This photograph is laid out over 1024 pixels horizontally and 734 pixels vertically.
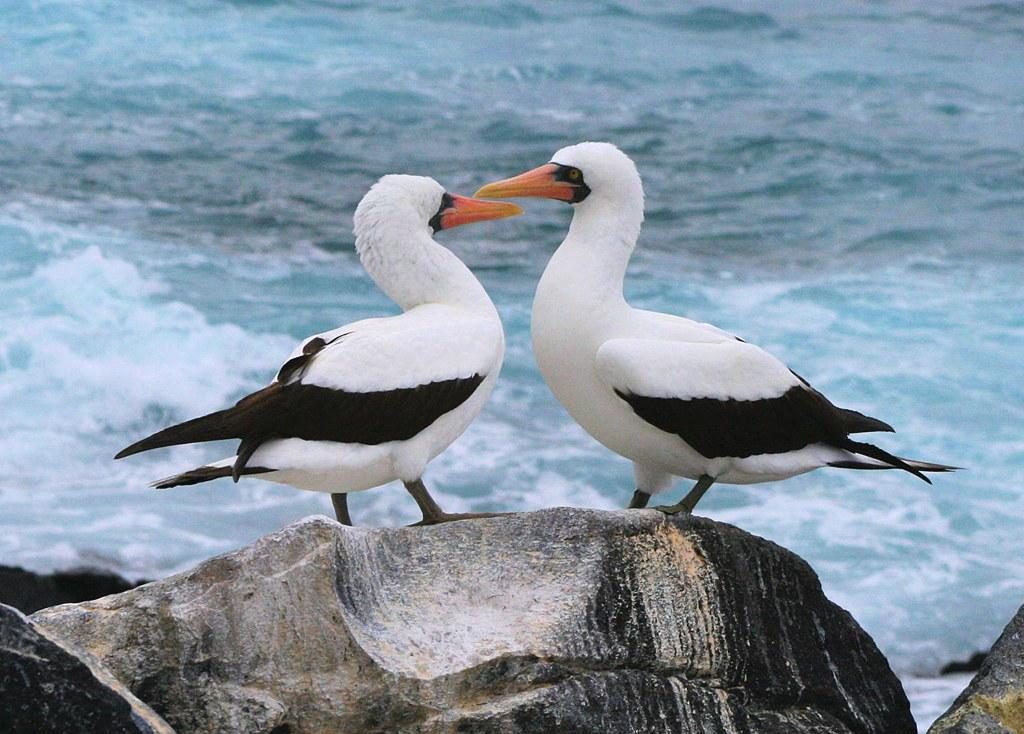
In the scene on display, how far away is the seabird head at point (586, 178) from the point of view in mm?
6539

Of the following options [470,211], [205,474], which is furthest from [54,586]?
[205,474]

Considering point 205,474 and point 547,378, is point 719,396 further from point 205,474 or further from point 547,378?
point 205,474

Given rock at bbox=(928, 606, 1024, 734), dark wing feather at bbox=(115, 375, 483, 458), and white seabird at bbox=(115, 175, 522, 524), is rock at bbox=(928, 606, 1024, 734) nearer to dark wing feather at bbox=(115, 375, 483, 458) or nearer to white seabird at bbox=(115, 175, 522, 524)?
white seabird at bbox=(115, 175, 522, 524)

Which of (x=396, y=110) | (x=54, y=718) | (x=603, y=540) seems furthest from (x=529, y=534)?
(x=396, y=110)

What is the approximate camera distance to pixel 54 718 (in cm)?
437

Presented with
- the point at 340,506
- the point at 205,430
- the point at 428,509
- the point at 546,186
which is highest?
the point at 546,186

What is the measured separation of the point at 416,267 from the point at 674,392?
112 cm

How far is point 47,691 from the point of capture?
4.36 meters

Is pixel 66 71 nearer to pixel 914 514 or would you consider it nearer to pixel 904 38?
pixel 904 38

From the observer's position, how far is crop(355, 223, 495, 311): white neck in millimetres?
6441

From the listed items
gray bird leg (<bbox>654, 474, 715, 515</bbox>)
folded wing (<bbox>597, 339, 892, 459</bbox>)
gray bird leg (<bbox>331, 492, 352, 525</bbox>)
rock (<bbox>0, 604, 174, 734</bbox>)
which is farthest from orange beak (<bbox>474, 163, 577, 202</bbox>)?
rock (<bbox>0, 604, 174, 734</bbox>)

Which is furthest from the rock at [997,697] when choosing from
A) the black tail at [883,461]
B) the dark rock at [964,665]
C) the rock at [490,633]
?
the dark rock at [964,665]

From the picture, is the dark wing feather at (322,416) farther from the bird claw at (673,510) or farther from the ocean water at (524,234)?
the ocean water at (524,234)

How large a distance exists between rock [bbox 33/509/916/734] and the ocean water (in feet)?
15.0
